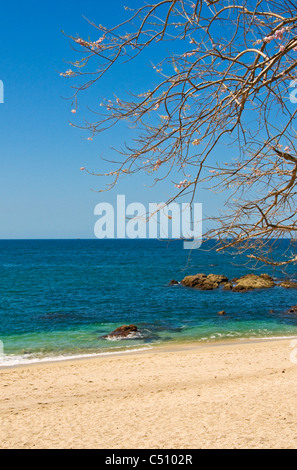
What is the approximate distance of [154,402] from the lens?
8.21m

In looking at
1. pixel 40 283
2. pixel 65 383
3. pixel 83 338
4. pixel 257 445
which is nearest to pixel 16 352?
pixel 83 338

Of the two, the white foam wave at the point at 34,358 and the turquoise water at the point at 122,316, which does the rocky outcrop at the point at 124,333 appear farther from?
the white foam wave at the point at 34,358

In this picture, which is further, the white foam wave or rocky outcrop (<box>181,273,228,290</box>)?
rocky outcrop (<box>181,273,228,290</box>)

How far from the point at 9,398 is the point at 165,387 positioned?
3.46 meters

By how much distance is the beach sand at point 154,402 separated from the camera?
243 inches

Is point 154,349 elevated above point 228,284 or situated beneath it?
situated beneath

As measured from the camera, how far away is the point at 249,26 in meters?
3.77

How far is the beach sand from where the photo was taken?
6.18 m

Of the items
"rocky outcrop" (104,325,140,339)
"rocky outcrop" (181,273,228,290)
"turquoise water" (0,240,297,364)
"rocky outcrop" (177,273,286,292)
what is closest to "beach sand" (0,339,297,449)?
"turquoise water" (0,240,297,364)

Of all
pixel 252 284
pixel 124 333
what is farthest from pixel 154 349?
pixel 252 284

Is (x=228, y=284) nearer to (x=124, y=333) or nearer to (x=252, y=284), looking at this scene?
(x=252, y=284)

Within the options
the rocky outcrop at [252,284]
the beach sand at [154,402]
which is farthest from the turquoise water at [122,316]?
the beach sand at [154,402]

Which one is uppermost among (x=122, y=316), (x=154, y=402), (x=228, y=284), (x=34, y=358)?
(x=154, y=402)

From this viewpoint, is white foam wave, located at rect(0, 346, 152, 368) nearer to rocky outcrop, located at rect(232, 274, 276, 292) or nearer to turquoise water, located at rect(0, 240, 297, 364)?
turquoise water, located at rect(0, 240, 297, 364)
